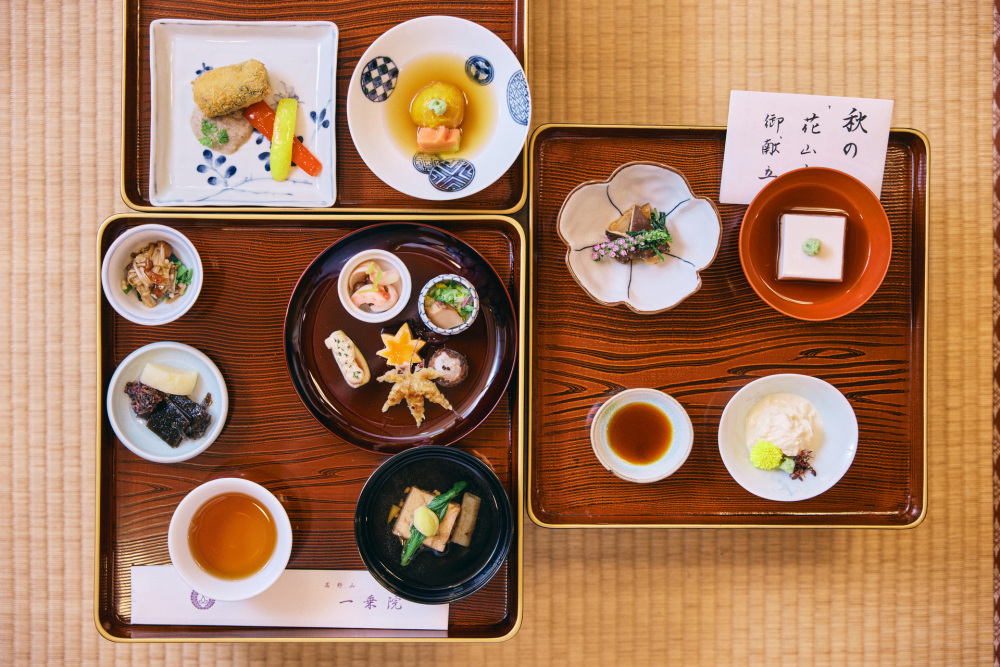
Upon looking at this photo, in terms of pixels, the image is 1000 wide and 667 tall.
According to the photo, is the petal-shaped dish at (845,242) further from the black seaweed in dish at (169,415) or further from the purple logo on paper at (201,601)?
the purple logo on paper at (201,601)

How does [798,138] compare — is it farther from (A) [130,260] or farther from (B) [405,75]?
(A) [130,260]

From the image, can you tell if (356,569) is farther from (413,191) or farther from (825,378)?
(825,378)

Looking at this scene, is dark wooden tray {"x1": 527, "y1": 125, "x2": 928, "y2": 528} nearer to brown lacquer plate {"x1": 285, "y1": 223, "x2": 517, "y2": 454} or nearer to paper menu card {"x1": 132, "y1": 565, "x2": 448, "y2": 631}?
brown lacquer plate {"x1": 285, "y1": 223, "x2": 517, "y2": 454}

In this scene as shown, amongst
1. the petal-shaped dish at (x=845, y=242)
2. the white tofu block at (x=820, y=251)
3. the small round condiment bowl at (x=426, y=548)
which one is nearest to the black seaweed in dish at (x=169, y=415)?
the small round condiment bowl at (x=426, y=548)

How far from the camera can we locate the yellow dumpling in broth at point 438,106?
1.68 m

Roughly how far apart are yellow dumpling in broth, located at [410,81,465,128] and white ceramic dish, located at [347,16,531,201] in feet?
0.25

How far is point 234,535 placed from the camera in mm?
1686

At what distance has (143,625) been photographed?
1.69m

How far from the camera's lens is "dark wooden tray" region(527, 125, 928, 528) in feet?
5.67

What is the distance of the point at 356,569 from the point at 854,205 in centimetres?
178

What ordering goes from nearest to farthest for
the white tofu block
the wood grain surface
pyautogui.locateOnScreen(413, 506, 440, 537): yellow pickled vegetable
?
pyautogui.locateOnScreen(413, 506, 440, 537): yellow pickled vegetable → the white tofu block → the wood grain surface

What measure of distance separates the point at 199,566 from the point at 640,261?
152cm

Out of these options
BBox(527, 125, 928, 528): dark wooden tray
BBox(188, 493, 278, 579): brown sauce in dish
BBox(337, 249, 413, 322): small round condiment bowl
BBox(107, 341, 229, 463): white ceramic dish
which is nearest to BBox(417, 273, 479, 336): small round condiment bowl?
BBox(337, 249, 413, 322): small round condiment bowl

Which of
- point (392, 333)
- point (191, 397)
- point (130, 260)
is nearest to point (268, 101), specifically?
point (130, 260)
